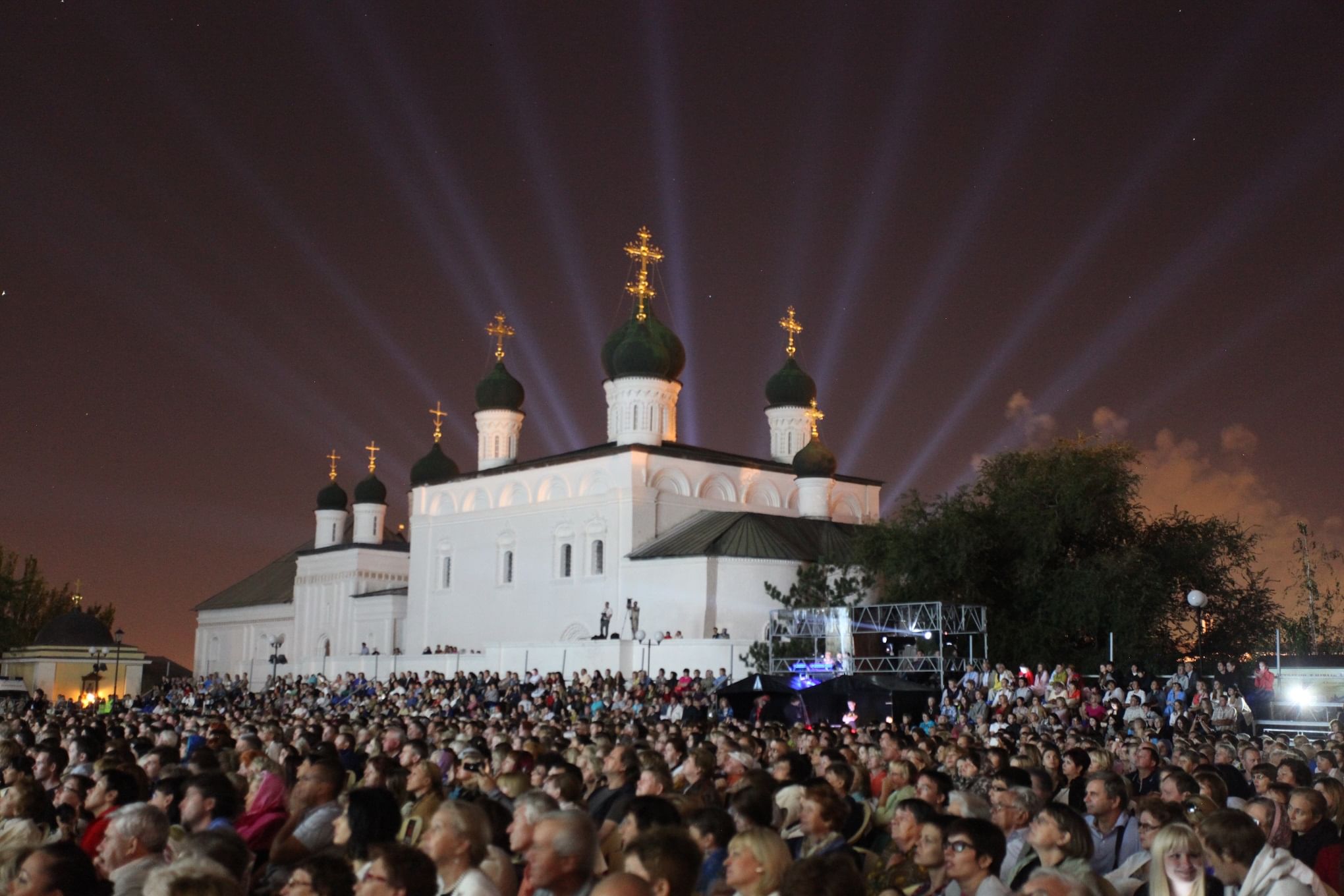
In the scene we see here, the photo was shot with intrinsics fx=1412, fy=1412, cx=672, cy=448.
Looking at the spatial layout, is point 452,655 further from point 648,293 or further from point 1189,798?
point 1189,798

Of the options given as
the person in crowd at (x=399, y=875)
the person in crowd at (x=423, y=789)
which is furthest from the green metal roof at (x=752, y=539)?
the person in crowd at (x=399, y=875)

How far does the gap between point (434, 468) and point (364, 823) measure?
175 ft

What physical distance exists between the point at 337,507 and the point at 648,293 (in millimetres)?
22243

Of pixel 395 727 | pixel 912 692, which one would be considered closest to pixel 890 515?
pixel 912 692

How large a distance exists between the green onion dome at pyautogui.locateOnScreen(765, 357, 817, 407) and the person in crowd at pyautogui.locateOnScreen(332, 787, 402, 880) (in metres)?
47.4

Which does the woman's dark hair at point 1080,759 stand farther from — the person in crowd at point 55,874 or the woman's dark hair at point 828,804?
the person in crowd at point 55,874

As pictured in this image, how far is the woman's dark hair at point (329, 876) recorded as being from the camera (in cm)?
517

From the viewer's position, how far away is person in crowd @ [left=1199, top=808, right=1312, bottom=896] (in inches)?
250

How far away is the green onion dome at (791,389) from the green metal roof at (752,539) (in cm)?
737

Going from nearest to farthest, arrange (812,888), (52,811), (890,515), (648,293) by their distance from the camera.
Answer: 1. (812,888)
2. (52,811)
3. (890,515)
4. (648,293)

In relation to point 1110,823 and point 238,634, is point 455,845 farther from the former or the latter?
point 238,634

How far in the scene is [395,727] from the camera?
14.2 metres

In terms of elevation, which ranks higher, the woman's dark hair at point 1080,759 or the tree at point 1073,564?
the tree at point 1073,564

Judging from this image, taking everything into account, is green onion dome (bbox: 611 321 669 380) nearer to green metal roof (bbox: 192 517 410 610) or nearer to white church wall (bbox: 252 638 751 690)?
white church wall (bbox: 252 638 751 690)
